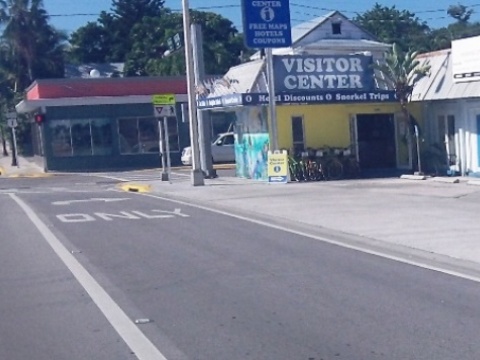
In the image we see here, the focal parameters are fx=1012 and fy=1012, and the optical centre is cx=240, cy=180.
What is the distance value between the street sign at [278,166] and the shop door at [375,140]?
3976 mm

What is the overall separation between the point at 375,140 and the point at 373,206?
13.3 metres

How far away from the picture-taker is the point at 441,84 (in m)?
33.1

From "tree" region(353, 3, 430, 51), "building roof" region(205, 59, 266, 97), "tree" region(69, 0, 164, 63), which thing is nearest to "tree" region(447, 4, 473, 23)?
"tree" region(353, 3, 430, 51)

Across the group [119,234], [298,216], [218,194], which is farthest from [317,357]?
[218,194]

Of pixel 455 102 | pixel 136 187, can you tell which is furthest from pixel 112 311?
pixel 136 187

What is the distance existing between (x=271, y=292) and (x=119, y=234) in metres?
8.11

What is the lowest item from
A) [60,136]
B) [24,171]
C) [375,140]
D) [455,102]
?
[24,171]

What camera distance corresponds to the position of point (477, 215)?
20469 millimetres

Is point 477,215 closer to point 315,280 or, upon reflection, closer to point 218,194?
point 315,280

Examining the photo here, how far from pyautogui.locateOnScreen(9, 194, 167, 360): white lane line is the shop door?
62.7 feet

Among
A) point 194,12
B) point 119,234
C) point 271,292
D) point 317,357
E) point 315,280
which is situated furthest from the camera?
point 194,12

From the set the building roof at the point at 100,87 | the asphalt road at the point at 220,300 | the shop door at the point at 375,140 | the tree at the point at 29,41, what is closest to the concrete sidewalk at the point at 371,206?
the asphalt road at the point at 220,300

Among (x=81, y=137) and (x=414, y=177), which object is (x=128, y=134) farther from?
(x=414, y=177)

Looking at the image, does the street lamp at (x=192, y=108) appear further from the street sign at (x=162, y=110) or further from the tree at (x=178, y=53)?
the tree at (x=178, y=53)
